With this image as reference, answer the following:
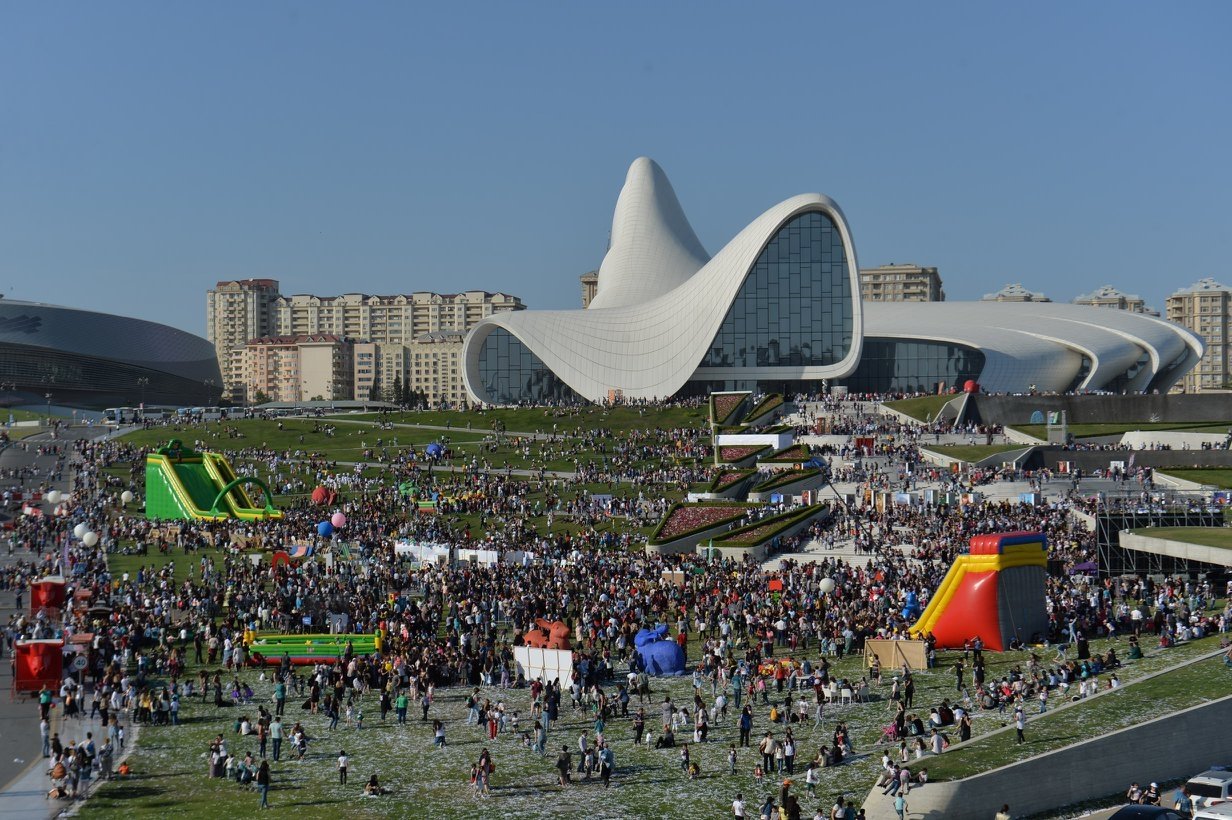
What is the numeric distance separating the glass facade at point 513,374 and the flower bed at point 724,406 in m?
14.4

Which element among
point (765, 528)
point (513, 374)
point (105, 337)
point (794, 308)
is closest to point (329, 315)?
point (105, 337)

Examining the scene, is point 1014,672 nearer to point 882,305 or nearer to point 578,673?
point 578,673

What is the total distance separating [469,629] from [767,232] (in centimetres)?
4792

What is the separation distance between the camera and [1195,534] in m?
30.0

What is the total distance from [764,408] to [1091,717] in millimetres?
40772

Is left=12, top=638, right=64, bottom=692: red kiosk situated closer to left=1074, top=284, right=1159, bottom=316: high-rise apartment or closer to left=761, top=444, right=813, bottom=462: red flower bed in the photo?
left=761, top=444, right=813, bottom=462: red flower bed

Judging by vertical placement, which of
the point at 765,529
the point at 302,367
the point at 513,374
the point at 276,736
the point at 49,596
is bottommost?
the point at 276,736

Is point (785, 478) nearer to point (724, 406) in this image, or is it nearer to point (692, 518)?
point (692, 518)

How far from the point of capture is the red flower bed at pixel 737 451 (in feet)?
161

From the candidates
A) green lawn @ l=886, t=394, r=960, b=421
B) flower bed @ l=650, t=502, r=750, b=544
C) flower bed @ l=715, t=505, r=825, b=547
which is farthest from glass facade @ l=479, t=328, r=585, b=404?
flower bed @ l=715, t=505, r=825, b=547

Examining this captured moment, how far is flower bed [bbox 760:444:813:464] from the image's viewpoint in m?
46.9

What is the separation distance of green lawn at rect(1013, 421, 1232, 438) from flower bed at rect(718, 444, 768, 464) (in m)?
11.3

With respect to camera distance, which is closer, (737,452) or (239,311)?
(737,452)

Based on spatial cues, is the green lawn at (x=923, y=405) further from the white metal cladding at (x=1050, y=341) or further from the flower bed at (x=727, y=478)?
the flower bed at (x=727, y=478)
